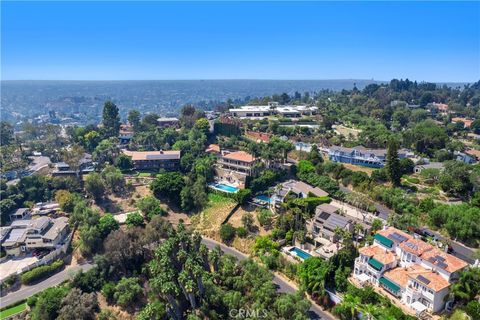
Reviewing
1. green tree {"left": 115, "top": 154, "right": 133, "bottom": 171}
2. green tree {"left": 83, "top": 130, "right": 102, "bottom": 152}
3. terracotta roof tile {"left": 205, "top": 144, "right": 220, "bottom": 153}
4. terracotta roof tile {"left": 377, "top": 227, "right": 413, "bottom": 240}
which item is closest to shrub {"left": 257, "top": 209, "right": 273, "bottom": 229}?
terracotta roof tile {"left": 377, "top": 227, "right": 413, "bottom": 240}

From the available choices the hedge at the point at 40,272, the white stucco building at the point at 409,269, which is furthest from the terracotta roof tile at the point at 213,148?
the white stucco building at the point at 409,269

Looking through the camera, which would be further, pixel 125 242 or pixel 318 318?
pixel 125 242

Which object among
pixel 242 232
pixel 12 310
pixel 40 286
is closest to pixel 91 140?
pixel 40 286

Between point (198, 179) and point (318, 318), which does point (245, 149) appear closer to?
point (198, 179)

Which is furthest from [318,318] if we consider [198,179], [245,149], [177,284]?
[245,149]

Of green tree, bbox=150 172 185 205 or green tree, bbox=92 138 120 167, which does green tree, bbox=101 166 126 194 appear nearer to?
green tree, bbox=150 172 185 205

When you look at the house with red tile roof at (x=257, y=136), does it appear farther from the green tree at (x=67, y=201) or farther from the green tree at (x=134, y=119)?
the green tree at (x=67, y=201)
